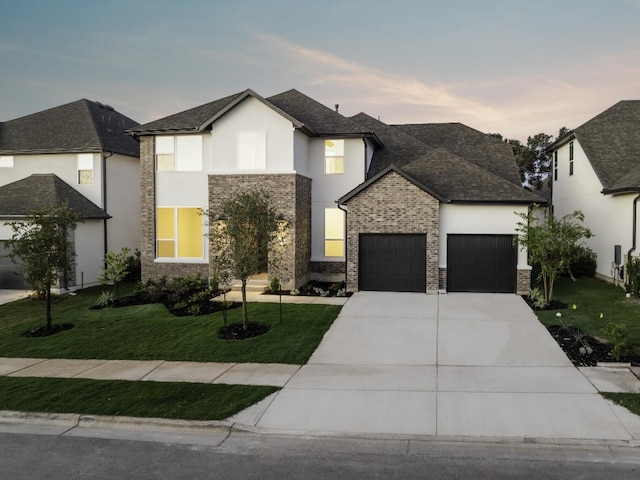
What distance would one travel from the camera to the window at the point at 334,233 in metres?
20.0

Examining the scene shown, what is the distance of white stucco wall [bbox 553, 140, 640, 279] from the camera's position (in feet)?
59.4

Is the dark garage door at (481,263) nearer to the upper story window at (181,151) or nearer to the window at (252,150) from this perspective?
the window at (252,150)

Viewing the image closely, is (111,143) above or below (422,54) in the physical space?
below

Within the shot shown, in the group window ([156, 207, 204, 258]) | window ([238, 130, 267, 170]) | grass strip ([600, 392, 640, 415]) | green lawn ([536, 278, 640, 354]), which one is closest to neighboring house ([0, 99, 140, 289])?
window ([156, 207, 204, 258])

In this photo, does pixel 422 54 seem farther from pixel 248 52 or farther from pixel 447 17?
pixel 248 52

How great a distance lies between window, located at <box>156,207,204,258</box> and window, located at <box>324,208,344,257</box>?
5248 millimetres

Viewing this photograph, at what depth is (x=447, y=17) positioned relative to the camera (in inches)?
701

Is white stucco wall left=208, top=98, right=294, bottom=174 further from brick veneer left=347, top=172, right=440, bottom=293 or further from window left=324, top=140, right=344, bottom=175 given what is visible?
brick veneer left=347, top=172, right=440, bottom=293

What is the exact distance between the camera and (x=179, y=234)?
65.7 feet

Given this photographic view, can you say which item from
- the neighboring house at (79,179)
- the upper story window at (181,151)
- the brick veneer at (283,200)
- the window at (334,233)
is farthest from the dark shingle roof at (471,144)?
the neighboring house at (79,179)

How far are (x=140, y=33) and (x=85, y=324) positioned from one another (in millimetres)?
13189

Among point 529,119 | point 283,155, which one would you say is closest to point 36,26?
point 283,155

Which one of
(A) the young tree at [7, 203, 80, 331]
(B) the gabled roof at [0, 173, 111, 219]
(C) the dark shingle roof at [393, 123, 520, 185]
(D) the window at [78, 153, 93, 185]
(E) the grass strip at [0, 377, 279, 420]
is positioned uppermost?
(C) the dark shingle roof at [393, 123, 520, 185]

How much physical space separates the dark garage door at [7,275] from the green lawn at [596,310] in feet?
65.5
